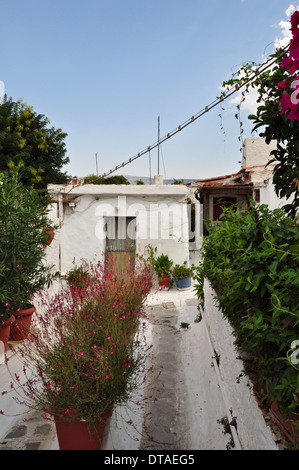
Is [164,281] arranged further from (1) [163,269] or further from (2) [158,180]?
(2) [158,180]

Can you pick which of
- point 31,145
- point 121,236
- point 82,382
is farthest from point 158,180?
point 31,145

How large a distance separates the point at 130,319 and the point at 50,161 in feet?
54.6

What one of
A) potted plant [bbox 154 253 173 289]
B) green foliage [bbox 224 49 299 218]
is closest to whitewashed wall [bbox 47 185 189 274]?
potted plant [bbox 154 253 173 289]

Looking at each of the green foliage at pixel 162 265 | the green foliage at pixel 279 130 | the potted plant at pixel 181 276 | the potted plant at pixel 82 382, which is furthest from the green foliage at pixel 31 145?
the green foliage at pixel 279 130

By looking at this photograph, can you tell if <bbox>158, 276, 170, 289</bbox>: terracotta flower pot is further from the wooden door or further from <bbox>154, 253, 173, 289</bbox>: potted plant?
the wooden door

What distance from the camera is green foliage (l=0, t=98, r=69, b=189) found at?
16.1 m

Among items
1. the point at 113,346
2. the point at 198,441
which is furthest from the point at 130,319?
the point at 198,441

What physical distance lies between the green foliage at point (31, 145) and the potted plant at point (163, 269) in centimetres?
1026

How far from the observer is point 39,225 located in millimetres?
5102

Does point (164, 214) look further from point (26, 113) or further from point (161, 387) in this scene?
point (26, 113)

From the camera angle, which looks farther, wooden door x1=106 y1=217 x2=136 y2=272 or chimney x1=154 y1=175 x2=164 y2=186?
chimney x1=154 y1=175 x2=164 y2=186

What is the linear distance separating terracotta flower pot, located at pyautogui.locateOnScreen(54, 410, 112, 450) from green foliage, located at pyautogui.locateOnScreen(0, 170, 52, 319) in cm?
211

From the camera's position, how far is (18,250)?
4.60 metres

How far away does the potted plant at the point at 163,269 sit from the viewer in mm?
8789
